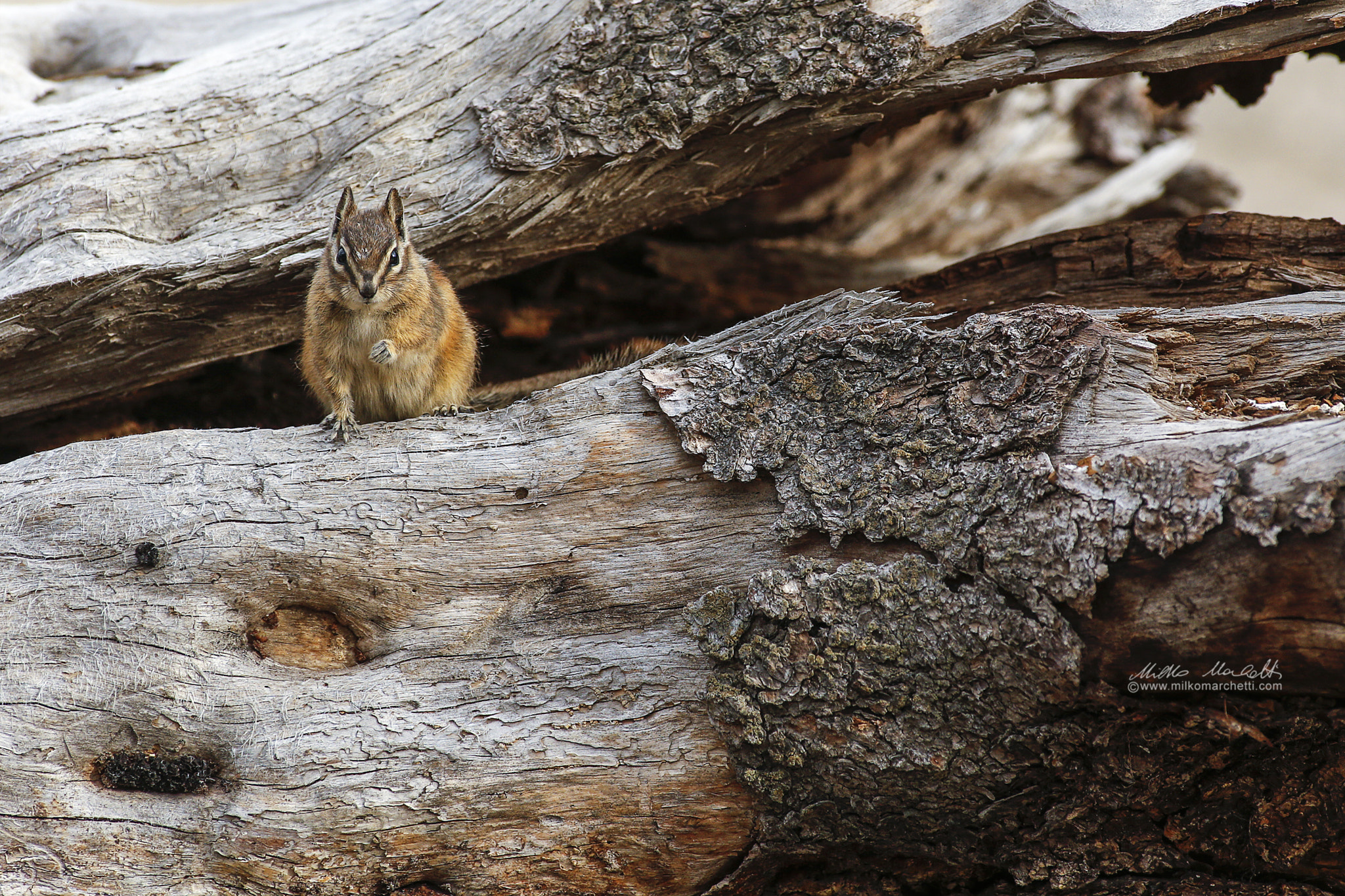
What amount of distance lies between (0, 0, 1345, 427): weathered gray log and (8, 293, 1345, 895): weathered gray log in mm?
885

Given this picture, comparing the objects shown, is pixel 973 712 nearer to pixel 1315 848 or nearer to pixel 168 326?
pixel 1315 848

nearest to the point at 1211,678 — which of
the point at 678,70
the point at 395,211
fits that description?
the point at 678,70

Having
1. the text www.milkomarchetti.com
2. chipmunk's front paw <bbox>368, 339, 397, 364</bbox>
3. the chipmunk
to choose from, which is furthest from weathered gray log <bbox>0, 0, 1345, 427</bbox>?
the text www.milkomarchetti.com

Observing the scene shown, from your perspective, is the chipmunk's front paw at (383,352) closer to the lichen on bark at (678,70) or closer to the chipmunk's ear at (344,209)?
the chipmunk's ear at (344,209)

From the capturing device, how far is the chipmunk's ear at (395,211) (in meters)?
3.62

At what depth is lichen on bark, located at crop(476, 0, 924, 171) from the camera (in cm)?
361

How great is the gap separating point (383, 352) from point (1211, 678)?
10.8 feet

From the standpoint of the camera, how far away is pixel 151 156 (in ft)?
13.2

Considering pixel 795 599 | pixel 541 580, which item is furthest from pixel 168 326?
pixel 795 599

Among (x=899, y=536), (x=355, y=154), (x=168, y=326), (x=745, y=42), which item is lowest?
(x=899, y=536)

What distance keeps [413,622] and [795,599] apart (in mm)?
1440

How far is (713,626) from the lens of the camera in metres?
2.96

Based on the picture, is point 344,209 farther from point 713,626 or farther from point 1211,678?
point 1211,678

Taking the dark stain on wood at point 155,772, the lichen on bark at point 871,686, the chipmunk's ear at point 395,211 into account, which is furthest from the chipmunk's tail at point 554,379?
the dark stain on wood at point 155,772
